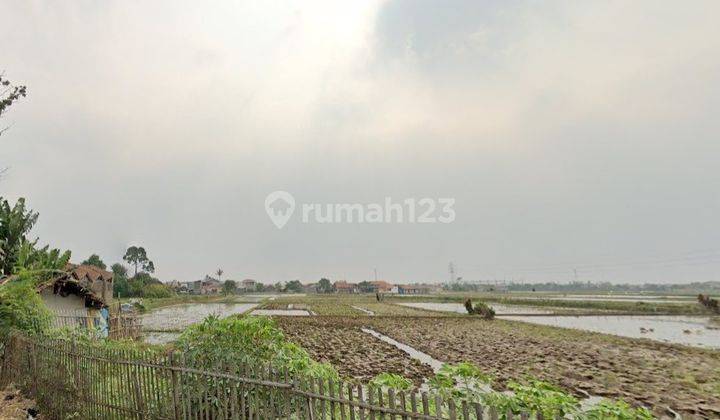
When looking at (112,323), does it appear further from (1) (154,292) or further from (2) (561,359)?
(1) (154,292)

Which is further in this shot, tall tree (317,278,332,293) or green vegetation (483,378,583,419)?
tall tree (317,278,332,293)

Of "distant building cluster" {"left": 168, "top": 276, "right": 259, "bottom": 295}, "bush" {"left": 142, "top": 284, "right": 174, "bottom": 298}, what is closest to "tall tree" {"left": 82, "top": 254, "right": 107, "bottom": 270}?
"bush" {"left": 142, "top": 284, "right": 174, "bottom": 298}

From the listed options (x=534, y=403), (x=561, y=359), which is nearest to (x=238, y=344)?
(x=534, y=403)

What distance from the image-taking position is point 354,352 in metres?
17.9

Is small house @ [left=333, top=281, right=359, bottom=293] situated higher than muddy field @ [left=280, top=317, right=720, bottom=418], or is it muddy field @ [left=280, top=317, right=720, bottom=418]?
muddy field @ [left=280, top=317, right=720, bottom=418]

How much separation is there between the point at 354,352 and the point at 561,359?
9.25m

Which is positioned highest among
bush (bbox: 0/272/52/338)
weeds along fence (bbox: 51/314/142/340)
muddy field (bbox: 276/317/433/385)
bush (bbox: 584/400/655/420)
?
bush (bbox: 0/272/52/338)

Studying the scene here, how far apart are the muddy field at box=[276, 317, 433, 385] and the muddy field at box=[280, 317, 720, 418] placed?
→ 4 centimetres

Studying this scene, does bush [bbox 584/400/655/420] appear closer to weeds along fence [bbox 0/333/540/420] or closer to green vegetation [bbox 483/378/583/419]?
green vegetation [bbox 483/378/583/419]

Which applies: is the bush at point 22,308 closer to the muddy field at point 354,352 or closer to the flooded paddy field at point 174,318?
the flooded paddy field at point 174,318

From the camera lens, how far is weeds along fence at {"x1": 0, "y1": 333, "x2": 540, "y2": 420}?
157 inches

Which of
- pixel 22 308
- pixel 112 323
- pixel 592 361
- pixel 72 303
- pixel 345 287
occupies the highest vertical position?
pixel 22 308

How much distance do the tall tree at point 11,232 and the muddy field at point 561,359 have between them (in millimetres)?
13215

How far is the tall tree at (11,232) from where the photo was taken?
50.9 feet
